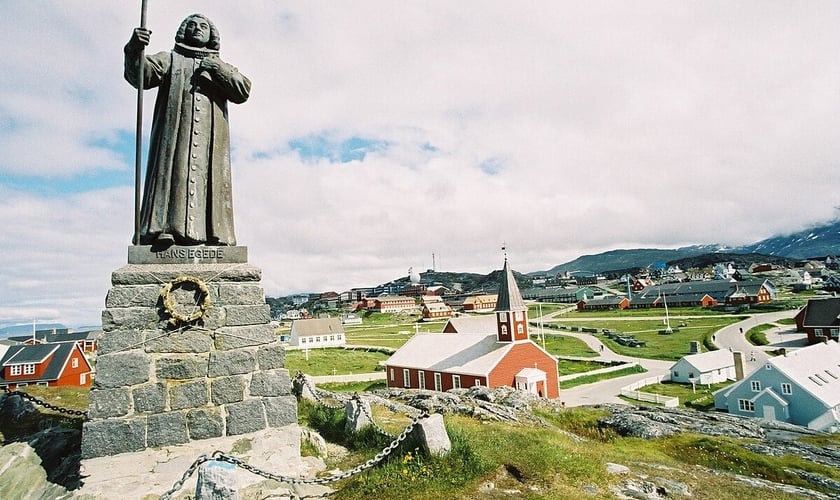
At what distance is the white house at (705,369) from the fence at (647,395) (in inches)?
64.8

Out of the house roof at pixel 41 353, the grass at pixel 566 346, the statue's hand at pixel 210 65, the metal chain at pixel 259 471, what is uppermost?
the statue's hand at pixel 210 65

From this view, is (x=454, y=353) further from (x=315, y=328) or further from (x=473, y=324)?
(x=315, y=328)

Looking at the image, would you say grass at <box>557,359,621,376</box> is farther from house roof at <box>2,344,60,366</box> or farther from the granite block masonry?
Result: the granite block masonry

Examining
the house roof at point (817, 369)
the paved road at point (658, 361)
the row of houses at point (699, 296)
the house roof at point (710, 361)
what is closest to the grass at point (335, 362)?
the paved road at point (658, 361)

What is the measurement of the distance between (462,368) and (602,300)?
306 feet

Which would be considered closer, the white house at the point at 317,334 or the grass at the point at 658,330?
the grass at the point at 658,330

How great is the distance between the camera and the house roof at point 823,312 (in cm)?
5081

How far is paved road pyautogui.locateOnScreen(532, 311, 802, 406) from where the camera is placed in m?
35.5

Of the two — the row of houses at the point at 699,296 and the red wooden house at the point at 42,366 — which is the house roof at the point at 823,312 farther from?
the red wooden house at the point at 42,366

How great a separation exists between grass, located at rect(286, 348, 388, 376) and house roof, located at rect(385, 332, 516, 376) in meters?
10.2

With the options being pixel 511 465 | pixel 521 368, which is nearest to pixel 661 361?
pixel 521 368

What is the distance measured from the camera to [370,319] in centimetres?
12281

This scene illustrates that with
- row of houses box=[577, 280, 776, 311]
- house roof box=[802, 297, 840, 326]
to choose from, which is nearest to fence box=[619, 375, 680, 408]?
house roof box=[802, 297, 840, 326]

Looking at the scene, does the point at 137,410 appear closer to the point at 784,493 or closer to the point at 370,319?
the point at 784,493
